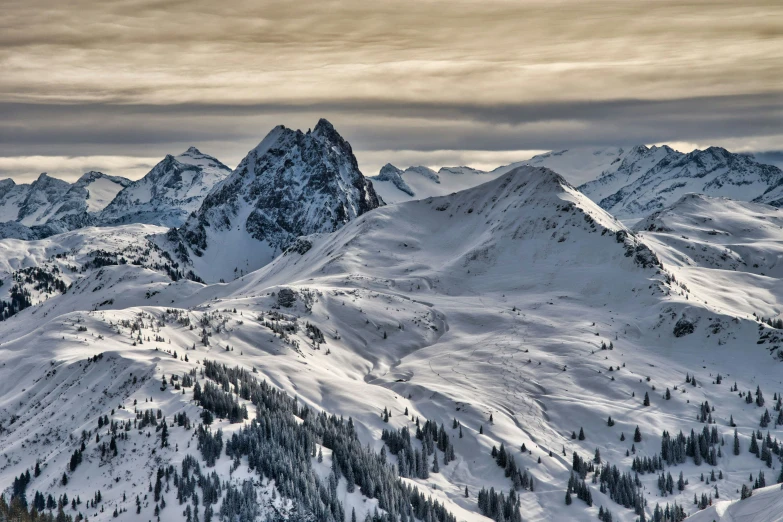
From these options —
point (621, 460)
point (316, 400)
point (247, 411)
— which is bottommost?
point (621, 460)

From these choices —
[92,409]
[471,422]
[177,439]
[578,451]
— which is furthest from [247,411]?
[578,451]

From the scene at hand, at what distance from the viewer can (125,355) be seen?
15712 cm

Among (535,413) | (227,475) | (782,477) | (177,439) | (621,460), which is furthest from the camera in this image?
(535,413)

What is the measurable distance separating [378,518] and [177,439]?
31729mm

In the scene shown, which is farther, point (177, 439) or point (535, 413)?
point (535, 413)

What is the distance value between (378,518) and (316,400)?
60.2 metres

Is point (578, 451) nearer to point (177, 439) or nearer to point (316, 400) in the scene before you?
point (316, 400)

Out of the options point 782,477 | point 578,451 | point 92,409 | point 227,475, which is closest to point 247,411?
point 227,475

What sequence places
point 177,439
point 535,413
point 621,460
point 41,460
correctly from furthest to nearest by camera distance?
point 535,413, point 621,460, point 41,460, point 177,439

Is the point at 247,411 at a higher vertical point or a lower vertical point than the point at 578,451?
higher

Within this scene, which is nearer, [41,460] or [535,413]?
[41,460]

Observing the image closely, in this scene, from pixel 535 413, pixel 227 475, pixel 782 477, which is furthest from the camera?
pixel 535 413

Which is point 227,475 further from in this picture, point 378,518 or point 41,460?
point 41,460

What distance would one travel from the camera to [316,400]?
16650 centimetres
